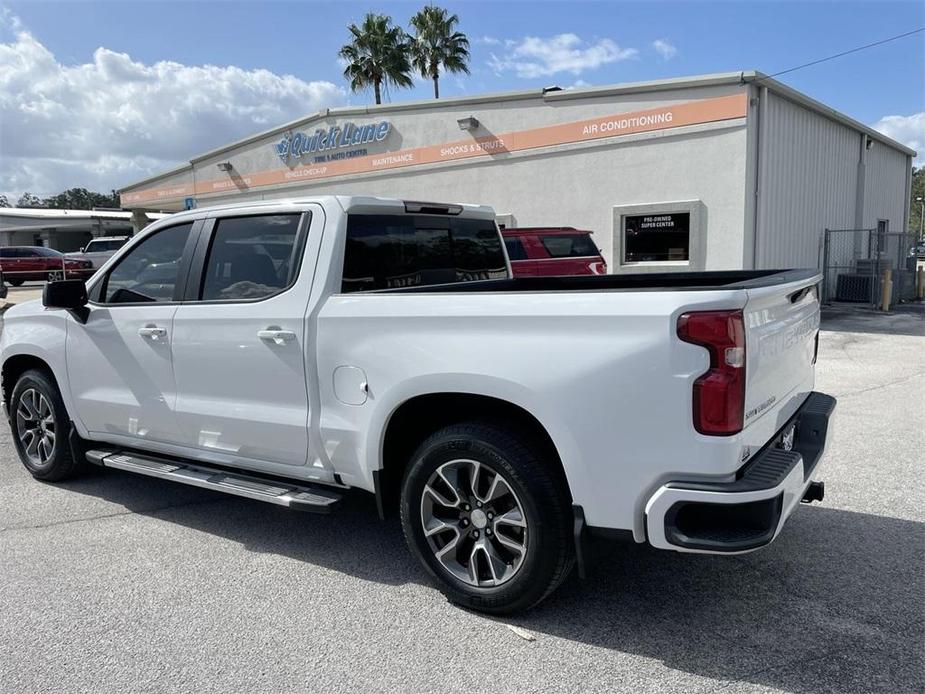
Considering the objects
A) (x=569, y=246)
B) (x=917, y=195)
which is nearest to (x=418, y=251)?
(x=569, y=246)

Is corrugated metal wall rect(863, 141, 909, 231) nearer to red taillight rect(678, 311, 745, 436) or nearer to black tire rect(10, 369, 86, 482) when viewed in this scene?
red taillight rect(678, 311, 745, 436)

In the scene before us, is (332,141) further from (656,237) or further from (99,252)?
(99,252)

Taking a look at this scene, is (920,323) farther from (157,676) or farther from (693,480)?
(157,676)

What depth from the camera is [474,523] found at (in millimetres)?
3244

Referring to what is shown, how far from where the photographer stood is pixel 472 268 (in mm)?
4719

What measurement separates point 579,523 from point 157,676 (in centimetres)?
176

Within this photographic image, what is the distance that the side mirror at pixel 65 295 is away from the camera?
4508mm

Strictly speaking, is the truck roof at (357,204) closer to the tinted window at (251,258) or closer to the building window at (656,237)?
the tinted window at (251,258)

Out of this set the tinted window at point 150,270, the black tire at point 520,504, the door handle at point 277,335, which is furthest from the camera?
the tinted window at point 150,270

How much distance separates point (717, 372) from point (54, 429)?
4.52m

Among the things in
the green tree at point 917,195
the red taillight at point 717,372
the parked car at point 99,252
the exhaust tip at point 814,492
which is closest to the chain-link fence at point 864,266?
the exhaust tip at point 814,492

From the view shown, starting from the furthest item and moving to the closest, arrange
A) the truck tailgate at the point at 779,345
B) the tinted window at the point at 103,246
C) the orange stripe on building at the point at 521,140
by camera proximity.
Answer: the tinted window at the point at 103,246 < the orange stripe on building at the point at 521,140 < the truck tailgate at the point at 779,345

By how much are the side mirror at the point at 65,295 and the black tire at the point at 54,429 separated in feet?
2.49

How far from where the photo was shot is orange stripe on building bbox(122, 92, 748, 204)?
14195mm
